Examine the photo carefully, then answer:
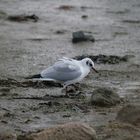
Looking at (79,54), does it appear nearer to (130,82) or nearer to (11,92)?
(130,82)

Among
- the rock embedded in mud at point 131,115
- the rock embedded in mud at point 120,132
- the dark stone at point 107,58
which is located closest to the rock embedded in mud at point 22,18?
the dark stone at point 107,58

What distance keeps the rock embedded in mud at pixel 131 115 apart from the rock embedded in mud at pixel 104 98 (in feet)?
3.40

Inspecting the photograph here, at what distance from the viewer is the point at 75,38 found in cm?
1519

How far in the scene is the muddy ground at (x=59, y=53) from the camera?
8195 mm

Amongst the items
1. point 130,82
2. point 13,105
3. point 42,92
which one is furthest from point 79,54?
point 13,105

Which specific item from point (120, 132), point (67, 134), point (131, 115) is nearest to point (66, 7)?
point (131, 115)

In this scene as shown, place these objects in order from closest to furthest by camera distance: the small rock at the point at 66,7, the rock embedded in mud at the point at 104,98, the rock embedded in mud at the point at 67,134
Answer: the rock embedded in mud at the point at 67,134 → the rock embedded in mud at the point at 104,98 → the small rock at the point at 66,7

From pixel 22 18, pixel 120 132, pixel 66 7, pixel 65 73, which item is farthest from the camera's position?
pixel 66 7

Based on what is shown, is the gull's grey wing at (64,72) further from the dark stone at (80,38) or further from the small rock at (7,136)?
the dark stone at (80,38)

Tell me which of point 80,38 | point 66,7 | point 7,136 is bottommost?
point 66,7

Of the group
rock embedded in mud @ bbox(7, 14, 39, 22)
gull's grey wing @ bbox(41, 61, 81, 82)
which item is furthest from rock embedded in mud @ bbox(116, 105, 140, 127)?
rock embedded in mud @ bbox(7, 14, 39, 22)

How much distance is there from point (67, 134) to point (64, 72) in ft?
9.56

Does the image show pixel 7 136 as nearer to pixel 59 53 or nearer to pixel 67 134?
pixel 67 134

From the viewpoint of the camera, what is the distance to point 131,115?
7449mm
